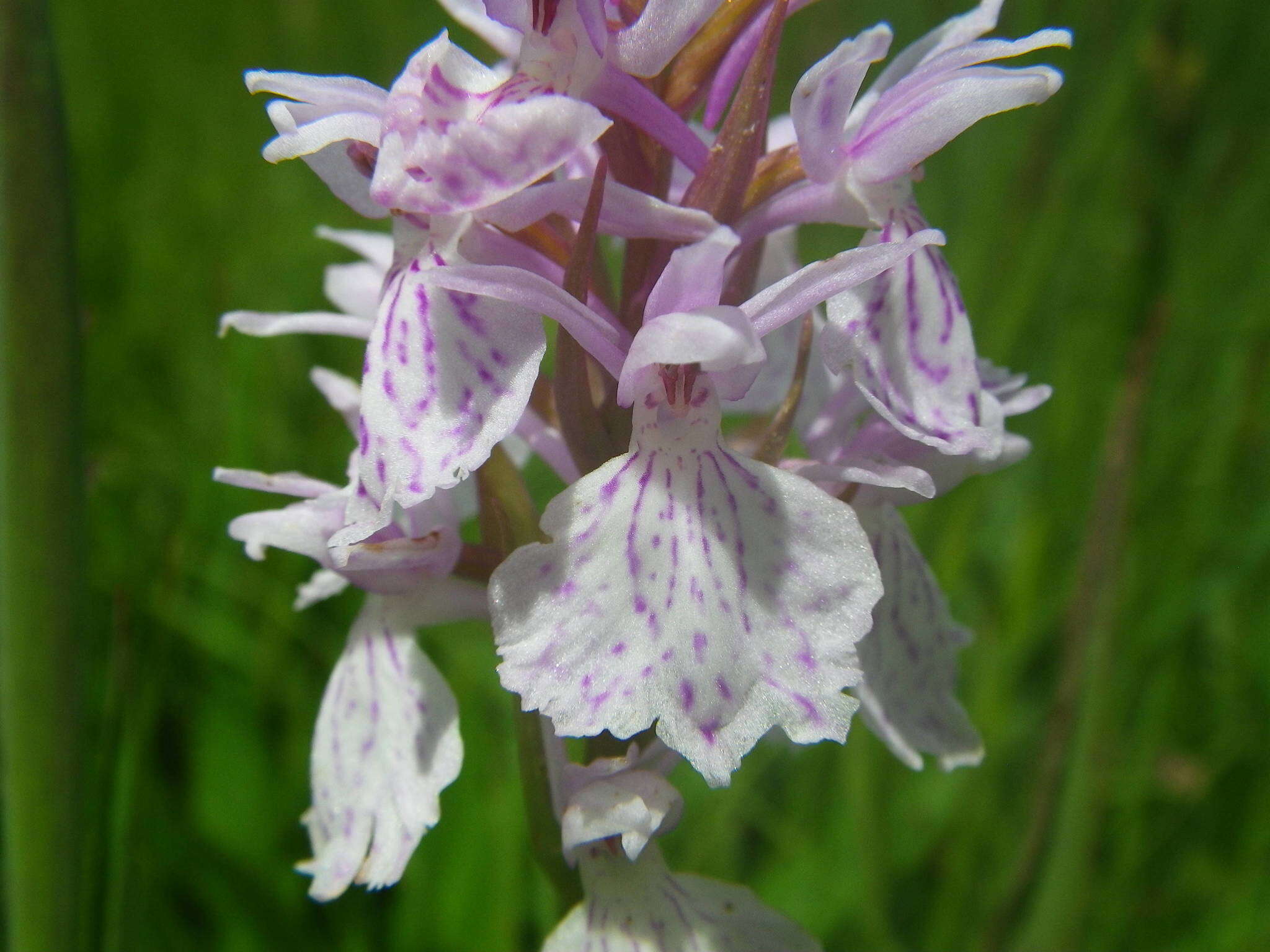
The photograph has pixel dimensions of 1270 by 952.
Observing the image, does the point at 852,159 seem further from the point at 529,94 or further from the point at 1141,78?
the point at 1141,78

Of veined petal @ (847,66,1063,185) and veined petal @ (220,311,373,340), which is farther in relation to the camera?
veined petal @ (220,311,373,340)

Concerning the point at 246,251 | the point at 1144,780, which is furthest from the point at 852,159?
the point at 246,251

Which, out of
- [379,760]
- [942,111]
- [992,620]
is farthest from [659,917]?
[992,620]

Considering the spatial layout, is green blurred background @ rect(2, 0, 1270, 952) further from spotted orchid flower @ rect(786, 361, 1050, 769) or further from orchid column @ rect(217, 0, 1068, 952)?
orchid column @ rect(217, 0, 1068, 952)

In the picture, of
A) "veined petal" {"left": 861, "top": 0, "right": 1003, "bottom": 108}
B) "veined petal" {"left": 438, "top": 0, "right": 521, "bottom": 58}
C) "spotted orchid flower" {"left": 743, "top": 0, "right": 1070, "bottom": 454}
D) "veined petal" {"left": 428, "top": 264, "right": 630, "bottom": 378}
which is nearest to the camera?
"veined petal" {"left": 428, "top": 264, "right": 630, "bottom": 378}

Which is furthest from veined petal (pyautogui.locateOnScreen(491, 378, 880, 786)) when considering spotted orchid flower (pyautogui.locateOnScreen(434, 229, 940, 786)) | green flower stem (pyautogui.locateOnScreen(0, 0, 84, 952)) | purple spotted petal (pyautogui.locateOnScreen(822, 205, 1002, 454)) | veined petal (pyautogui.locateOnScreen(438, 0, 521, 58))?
veined petal (pyautogui.locateOnScreen(438, 0, 521, 58))

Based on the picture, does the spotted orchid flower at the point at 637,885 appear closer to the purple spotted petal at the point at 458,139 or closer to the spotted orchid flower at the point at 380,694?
the spotted orchid flower at the point at 380,694
